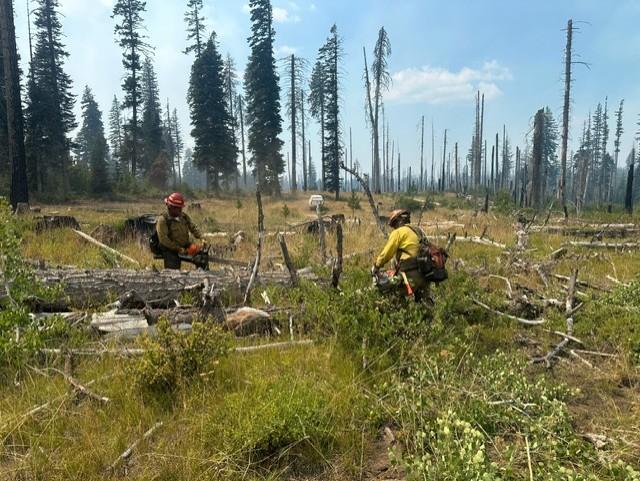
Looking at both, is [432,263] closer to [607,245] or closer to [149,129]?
[607,245]

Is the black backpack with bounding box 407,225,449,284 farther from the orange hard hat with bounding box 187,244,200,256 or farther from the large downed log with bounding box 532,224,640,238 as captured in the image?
the large downed log with bounding box 532,224,640,238

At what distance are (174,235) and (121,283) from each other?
1.46m

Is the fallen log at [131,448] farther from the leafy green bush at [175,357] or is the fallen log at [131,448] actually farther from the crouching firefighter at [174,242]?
the crouching firefighter at [174,242]

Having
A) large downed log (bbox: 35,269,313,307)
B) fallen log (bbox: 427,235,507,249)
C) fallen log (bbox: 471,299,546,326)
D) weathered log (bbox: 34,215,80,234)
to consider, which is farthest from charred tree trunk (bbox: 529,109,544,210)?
large downed log (bbox: 35,269,313,307)

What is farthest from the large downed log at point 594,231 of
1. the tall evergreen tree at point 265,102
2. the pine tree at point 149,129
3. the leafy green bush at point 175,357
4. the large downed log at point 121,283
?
the pine tree at point 149,129

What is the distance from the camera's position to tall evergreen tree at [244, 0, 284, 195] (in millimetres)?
37219

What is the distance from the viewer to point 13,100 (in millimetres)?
13891

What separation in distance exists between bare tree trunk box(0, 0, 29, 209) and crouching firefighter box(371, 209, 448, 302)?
1392 centimetres

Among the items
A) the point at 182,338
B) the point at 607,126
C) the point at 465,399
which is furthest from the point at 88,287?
the point at 607,126

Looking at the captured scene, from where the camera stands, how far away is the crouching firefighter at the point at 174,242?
6977 millimetres

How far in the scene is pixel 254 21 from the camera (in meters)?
37.3

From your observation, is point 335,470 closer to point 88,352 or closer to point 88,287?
point 88,352

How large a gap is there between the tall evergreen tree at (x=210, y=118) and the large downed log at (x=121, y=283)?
31320 millimetres

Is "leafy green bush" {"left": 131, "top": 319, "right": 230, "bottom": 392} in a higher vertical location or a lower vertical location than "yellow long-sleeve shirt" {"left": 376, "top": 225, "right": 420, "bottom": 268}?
lower
